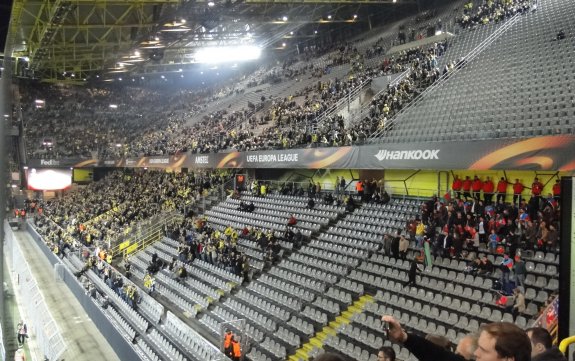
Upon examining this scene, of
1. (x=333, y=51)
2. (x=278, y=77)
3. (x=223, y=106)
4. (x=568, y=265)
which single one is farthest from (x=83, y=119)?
(x=568, y=265)

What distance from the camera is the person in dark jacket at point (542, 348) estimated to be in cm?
268

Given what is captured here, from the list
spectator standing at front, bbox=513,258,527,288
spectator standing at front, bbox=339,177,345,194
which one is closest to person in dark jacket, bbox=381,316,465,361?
spectator standing at front, bbox=513,258,527,288

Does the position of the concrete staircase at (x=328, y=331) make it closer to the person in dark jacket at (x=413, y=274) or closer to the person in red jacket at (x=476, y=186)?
the person in dark jacket at (x=413, y=274)

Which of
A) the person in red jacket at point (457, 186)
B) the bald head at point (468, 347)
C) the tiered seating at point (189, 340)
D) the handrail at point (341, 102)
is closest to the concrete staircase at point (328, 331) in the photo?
the tiered seating at point (189, 340)

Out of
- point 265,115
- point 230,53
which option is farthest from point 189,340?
point 230,53

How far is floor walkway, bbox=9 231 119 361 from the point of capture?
50.1 ft

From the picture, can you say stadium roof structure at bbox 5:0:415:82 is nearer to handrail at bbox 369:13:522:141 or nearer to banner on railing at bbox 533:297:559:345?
handrail at bbox 369:13:522:141

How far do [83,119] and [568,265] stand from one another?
50217 millimetres

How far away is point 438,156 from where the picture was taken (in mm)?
14422

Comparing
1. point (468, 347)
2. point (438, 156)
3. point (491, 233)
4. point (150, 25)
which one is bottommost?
point (491, 233)

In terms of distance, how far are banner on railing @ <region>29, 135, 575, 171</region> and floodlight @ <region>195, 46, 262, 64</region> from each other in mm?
18618

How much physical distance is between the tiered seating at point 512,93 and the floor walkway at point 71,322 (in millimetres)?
11949

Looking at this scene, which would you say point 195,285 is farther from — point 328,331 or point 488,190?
point 488,190

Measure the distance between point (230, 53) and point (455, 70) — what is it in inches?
992
